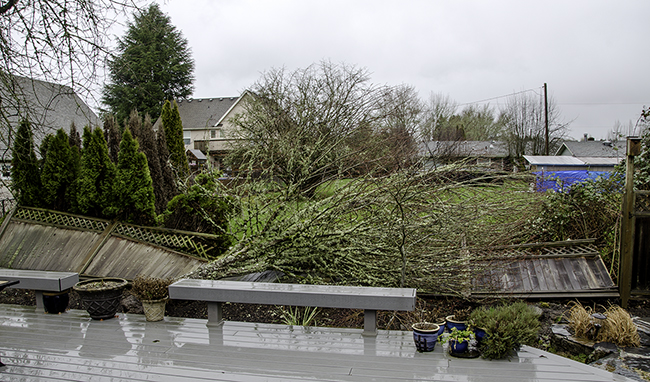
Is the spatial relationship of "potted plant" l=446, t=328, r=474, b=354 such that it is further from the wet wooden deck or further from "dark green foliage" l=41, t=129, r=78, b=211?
"dark green foliage" l=41, t=129, r=78, b=211

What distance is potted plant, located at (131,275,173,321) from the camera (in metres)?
4.20

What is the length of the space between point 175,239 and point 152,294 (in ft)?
6.44

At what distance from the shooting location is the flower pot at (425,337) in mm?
3312

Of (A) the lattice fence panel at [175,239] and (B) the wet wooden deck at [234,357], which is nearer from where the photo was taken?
(B) the wet wooden deck at [234,357]

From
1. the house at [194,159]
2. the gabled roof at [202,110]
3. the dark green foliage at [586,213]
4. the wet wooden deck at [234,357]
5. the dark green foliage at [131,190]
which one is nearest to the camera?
the wet wooden deck at [234,357]

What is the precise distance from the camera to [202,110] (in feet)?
102

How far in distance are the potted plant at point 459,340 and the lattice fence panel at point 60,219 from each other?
5.73m

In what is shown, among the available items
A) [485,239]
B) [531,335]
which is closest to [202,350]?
[531,335]

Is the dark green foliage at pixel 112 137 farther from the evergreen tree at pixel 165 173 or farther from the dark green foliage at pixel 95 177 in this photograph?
the dark green foliage at pixel 95 177

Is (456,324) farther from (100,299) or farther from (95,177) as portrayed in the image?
(95,177)

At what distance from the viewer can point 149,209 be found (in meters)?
6.59

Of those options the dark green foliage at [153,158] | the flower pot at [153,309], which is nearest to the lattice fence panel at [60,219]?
the dark green foliage at [153,158]

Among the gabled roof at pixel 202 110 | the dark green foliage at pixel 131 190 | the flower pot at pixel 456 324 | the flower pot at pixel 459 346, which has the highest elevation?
the gabled roof at pixel 202 110

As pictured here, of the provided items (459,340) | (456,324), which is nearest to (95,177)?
(456,324)
